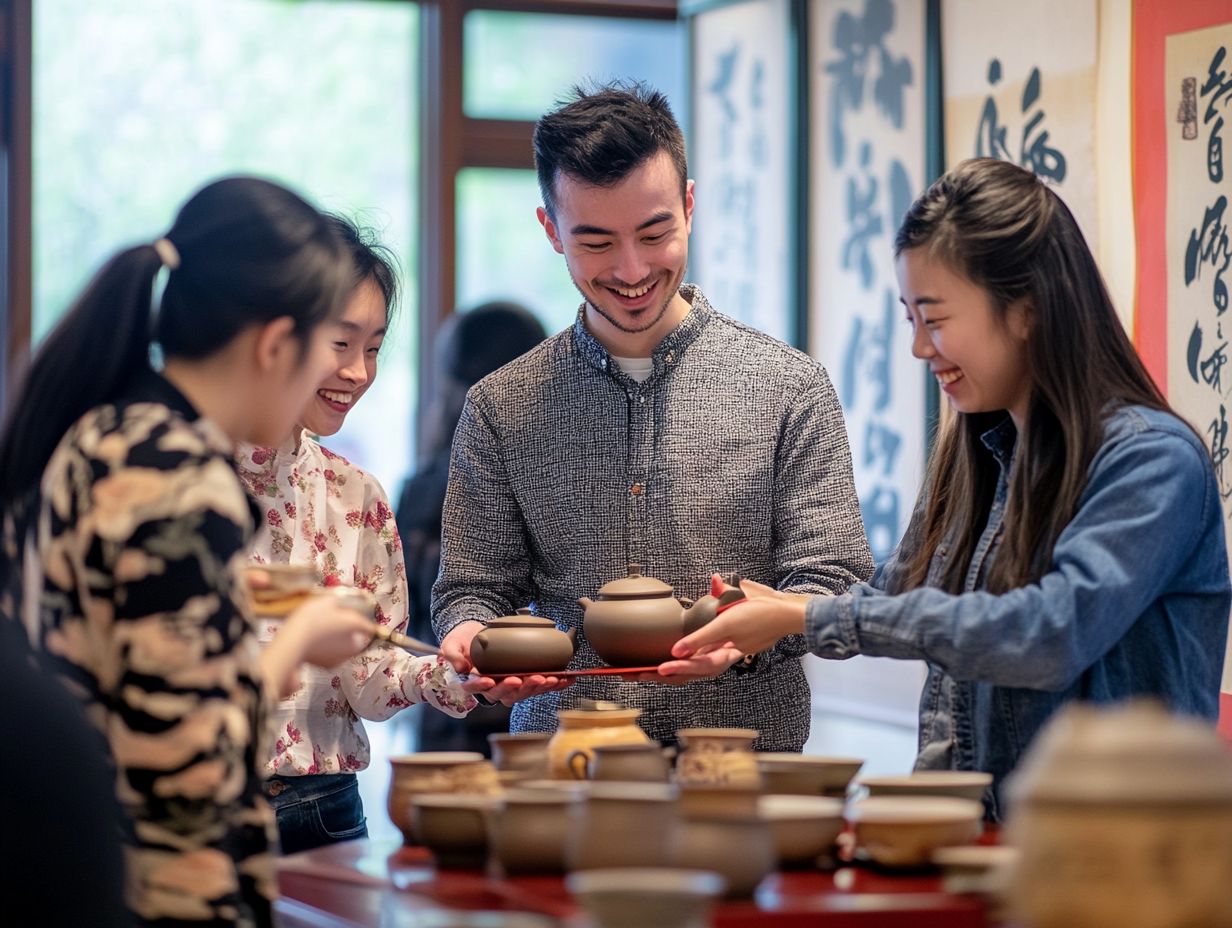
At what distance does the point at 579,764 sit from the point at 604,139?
1.12 meters

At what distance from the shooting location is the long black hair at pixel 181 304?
176 centimetres

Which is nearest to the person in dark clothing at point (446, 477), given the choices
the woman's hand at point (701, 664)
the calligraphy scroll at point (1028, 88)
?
the calligraphy scroll at point (1028, 88)

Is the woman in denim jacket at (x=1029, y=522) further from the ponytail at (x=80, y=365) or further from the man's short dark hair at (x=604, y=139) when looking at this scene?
the ponytail at (x=80, y=365)

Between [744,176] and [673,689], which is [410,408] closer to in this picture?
[744,176]

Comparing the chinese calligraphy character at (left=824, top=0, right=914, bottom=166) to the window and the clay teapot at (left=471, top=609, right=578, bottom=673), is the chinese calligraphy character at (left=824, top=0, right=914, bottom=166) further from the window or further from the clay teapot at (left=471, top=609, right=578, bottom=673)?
the clay teapot at (left=471, top=609, right=578, bottom=673)

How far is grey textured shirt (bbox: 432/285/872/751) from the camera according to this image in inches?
107

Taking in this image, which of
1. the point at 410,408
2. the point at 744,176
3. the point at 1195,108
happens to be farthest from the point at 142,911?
the point at 410,408

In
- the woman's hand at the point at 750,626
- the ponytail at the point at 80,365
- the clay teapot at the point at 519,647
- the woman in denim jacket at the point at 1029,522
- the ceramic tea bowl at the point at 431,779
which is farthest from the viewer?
the clay teapot at the point at 519,647

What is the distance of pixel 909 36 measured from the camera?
471 centimetres

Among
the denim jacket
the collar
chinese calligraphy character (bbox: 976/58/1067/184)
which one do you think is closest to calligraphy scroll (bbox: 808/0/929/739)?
chinese calligraphy character (bbox: 976/58/1067/184)

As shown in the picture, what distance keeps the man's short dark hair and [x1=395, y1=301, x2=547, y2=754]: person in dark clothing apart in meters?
1.06

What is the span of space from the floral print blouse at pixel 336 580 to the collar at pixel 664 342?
431 millimetres

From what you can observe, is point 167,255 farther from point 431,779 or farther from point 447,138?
point 447,138

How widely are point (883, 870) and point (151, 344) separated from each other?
955 millimetres
